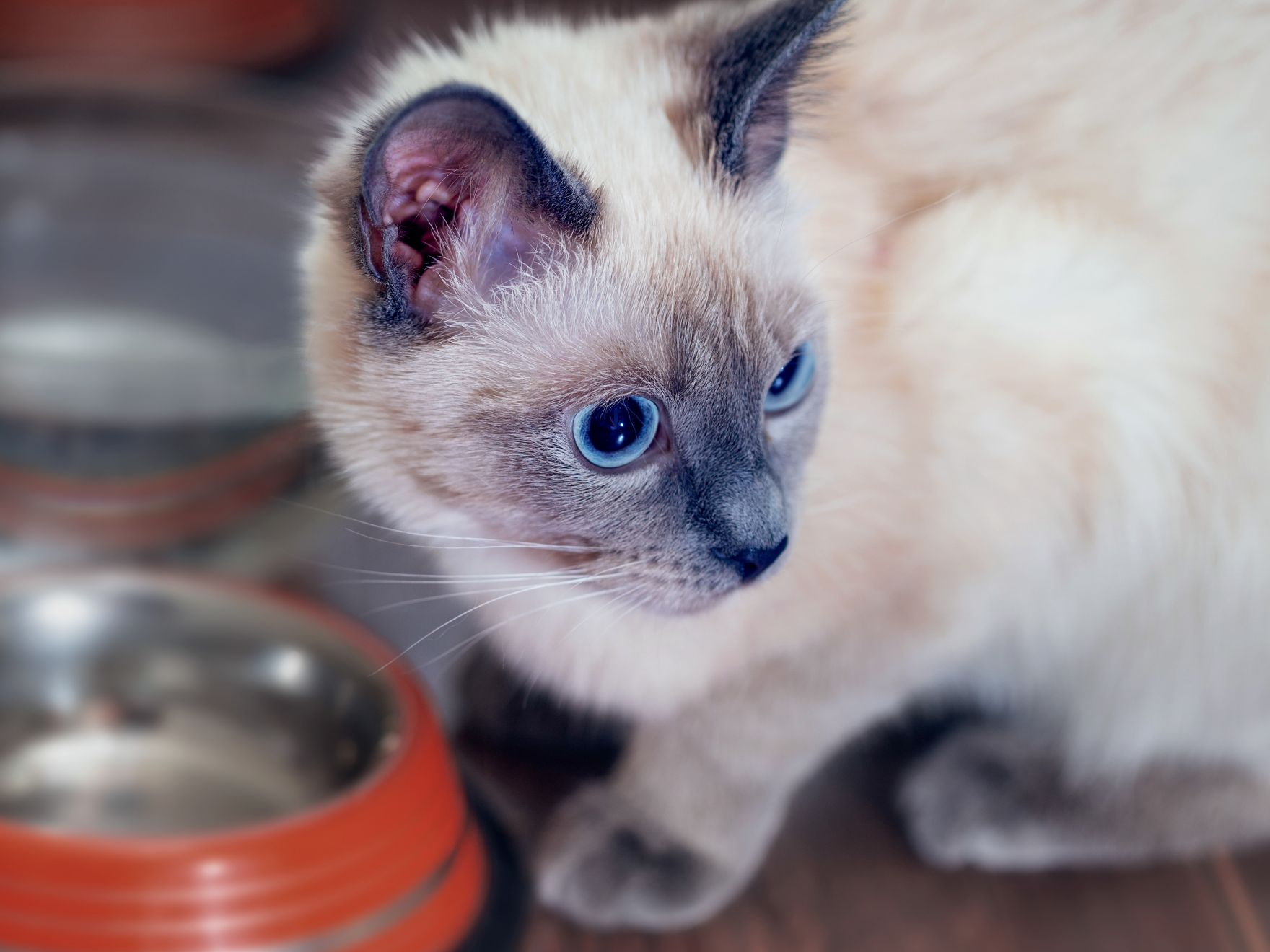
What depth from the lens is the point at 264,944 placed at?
91 cm

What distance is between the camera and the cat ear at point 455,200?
2.46ft

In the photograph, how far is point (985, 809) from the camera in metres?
1.18

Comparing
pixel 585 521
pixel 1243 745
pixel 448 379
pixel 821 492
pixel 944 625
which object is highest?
pixel 448 379

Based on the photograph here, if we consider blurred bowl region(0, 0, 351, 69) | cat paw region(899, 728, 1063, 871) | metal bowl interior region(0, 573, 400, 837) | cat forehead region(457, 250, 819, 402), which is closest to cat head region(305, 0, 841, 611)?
cat forehead region(457, 250, 819, 402)

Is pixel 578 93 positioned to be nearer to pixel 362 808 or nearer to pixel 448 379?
pixel 448 379

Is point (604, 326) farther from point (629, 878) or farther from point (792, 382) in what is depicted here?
point (629, 878)

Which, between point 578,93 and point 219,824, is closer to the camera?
point 578,93

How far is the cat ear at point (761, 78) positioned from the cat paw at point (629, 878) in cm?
54

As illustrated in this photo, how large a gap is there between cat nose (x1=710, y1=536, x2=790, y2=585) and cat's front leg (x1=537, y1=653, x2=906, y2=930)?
0.55 feet

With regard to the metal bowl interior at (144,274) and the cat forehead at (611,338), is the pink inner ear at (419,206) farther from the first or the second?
the metal bowl interior at (144,274)

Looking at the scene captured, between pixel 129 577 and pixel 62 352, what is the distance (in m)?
0.50

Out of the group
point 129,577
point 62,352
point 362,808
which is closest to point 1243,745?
point 362,808

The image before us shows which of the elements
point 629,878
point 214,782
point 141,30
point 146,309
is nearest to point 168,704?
point 214,782

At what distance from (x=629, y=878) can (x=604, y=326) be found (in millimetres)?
468
